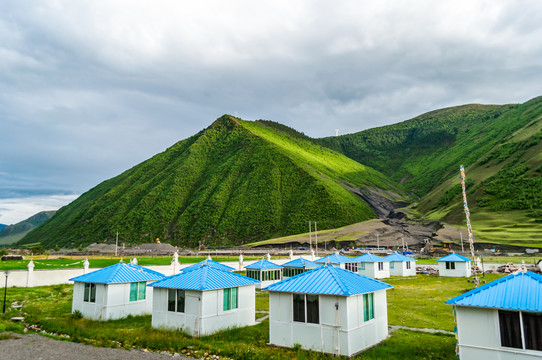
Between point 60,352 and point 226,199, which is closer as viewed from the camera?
point 60,352

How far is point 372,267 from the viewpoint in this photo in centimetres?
4625

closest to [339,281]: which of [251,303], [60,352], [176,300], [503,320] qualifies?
[503,320]

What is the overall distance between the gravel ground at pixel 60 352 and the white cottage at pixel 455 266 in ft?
132

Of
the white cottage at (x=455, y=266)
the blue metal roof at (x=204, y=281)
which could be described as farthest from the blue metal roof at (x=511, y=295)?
the white cottage at (x=455, y=266)

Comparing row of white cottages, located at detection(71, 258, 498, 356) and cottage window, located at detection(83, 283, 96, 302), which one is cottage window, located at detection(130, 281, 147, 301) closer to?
row of white cottages, located at detection(71, 258, 498, 356)

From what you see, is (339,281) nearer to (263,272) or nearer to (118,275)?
(118,275)

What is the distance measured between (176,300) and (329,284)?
826 cm

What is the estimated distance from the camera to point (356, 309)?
14781mm

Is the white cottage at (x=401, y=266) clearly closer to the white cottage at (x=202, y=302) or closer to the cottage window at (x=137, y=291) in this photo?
the white cottage at (x=202, y=302)

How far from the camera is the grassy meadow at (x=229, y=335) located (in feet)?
47.4

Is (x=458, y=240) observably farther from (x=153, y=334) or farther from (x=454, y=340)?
(x=153, y=334)

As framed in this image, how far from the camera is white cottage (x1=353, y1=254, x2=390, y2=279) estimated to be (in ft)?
152

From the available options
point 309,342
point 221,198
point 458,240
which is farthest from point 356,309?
point 221,198

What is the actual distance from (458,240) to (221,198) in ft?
284
